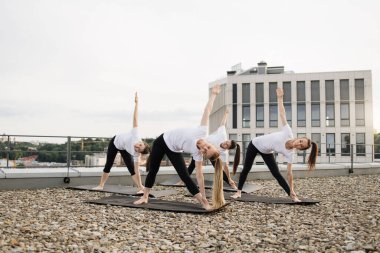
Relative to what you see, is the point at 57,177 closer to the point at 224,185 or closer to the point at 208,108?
the point at 224,185

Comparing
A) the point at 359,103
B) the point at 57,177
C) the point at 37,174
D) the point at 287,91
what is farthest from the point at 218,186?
the point at 359,103

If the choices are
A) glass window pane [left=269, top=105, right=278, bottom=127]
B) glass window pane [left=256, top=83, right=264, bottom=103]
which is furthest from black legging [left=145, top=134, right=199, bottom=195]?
glass window pane [left=256, top=83, right=264, bottom=103]

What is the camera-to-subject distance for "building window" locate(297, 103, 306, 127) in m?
42.4

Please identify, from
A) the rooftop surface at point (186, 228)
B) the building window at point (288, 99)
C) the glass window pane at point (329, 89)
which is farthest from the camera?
the building window at point (288, 99)

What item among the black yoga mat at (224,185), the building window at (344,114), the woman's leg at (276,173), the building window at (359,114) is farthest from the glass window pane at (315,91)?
the woman's leg at (276,173)

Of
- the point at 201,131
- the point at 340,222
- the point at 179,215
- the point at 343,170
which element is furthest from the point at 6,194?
the point at 343,170

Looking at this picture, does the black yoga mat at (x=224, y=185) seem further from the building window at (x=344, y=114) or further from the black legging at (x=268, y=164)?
the building window at (x=344, y=114)

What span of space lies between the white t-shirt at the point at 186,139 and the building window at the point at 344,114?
4005 cm

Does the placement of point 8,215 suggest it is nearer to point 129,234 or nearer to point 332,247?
point 129,234

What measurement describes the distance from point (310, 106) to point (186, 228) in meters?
40.2

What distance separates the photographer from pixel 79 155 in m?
10.9

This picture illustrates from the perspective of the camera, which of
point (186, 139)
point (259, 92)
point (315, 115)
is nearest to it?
point (186, 139)

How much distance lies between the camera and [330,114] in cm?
4197

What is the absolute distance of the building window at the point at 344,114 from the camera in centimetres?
4138
